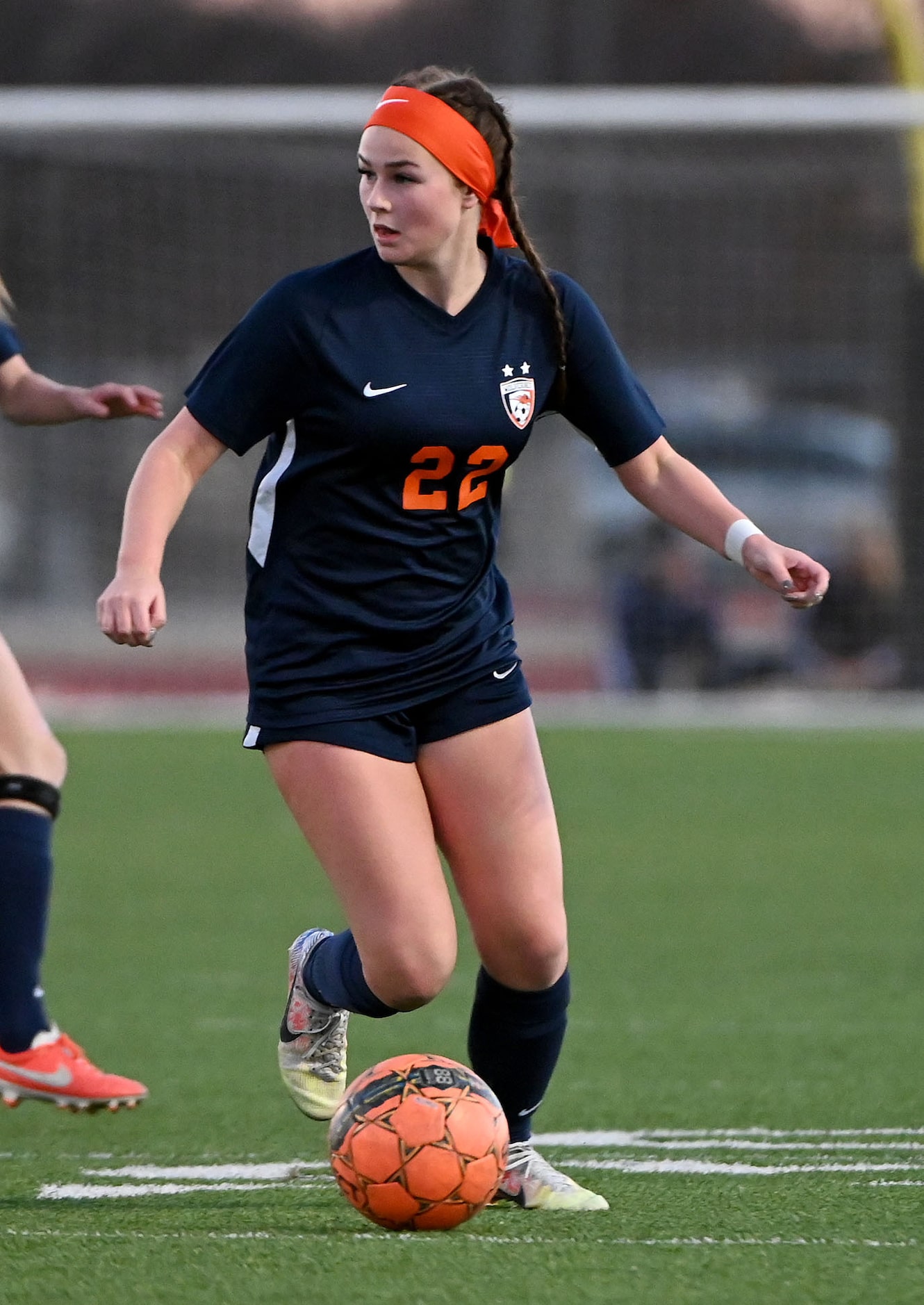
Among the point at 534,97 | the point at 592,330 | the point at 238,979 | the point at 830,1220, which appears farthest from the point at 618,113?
the point at 830,1220

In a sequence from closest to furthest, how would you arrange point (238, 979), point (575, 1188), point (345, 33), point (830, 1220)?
point (830, 1220) < point (575, 1188) < point (238, 979) < point (345, 33)

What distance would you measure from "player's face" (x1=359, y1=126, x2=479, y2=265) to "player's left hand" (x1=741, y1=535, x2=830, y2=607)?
0.77 m

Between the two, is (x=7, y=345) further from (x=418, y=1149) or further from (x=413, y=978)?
(x=418, y=1149)

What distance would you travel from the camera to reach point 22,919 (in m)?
4.87

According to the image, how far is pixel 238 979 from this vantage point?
23.2 feet

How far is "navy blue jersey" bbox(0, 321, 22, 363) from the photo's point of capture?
197 inches

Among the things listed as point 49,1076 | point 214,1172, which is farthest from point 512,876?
point 49,1076

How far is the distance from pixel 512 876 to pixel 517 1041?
353 mm

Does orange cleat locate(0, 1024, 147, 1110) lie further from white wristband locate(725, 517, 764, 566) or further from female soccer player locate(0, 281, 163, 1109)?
white wristband locate(725, 517, 764, 566)

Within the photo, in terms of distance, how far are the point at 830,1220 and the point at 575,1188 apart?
503 millimetres

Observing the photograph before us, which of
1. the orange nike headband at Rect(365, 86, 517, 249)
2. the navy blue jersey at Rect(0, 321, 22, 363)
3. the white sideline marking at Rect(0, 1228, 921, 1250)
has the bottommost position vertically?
the white sideline marking at Rect(0, 1228, 921, 1250)

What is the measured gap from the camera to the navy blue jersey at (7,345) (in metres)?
5.02

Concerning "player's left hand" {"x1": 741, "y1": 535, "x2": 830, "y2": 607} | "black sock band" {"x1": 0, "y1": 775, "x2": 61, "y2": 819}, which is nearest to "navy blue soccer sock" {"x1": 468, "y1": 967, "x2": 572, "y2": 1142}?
"player's left hand" {"x1": 741, "y1": 535, "x2": 830, "y2": 607}

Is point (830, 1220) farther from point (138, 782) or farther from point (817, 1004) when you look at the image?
point (138, 782)
